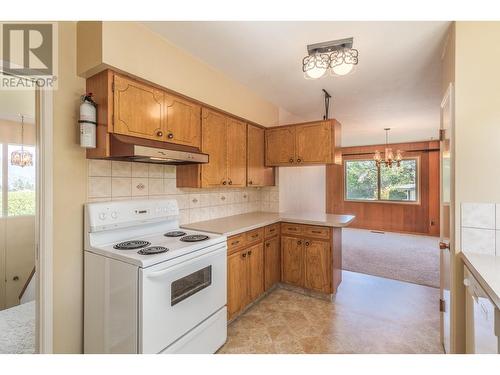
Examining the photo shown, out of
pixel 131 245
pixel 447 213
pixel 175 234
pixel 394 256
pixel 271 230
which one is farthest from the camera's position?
pixel 394 256

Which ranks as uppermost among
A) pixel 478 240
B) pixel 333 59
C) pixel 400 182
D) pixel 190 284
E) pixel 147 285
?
pixel 333 59

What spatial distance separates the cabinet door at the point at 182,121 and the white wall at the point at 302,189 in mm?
1597

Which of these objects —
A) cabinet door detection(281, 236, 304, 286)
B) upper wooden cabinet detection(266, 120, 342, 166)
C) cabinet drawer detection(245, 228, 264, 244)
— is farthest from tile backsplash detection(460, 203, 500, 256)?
cabinet drawer detection(245, 228, 264, 244)

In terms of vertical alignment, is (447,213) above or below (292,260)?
above

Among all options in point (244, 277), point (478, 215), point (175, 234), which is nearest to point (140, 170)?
point (175, 234)

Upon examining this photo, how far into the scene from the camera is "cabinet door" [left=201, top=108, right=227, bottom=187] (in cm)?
225

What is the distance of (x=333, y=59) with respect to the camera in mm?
1679

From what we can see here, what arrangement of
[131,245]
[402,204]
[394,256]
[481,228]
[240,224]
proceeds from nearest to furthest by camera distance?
1. [481,228]
2. [131,245]
3. [240,224]
4. [394,256]
5. [402,204]

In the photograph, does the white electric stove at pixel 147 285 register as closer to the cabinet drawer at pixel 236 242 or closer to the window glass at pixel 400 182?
the cabinet drawer at pixel 236 242

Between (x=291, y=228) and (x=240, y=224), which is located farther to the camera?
(x=291, y=228)

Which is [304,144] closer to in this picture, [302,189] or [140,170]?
[302,189]

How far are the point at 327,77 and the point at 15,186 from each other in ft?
15.4

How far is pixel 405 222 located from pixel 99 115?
24.0ft

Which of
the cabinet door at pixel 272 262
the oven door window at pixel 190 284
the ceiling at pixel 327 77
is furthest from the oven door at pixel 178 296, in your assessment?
the ceiling at pixel 327 77
